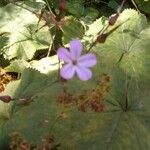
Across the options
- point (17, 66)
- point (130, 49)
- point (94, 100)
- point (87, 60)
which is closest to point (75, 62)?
point (87, 60)

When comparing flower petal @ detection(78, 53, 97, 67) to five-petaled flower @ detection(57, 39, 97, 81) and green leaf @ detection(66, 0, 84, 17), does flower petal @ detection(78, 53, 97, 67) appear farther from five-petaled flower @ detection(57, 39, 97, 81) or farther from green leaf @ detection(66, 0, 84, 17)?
green leaf @ detection(66, 0, 84, 17)

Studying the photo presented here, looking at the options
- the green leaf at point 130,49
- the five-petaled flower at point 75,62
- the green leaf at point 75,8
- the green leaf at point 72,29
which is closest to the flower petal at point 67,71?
the five-petaled flower at point 75,62

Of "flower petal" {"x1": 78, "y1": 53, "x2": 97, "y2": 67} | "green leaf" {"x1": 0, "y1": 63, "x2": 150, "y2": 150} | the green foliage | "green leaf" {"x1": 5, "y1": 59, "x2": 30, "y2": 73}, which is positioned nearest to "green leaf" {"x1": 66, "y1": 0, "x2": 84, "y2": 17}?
the green foliage

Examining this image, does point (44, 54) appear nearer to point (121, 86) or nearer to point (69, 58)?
point (121, 86)

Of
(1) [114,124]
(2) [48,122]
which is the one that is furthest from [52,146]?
(1) [114,124]

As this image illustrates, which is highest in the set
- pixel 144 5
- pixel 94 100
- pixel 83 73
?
pixel 83 73

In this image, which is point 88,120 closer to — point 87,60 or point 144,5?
point 87,60

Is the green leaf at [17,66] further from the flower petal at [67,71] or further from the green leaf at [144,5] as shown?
the flower petal at [67,71]
